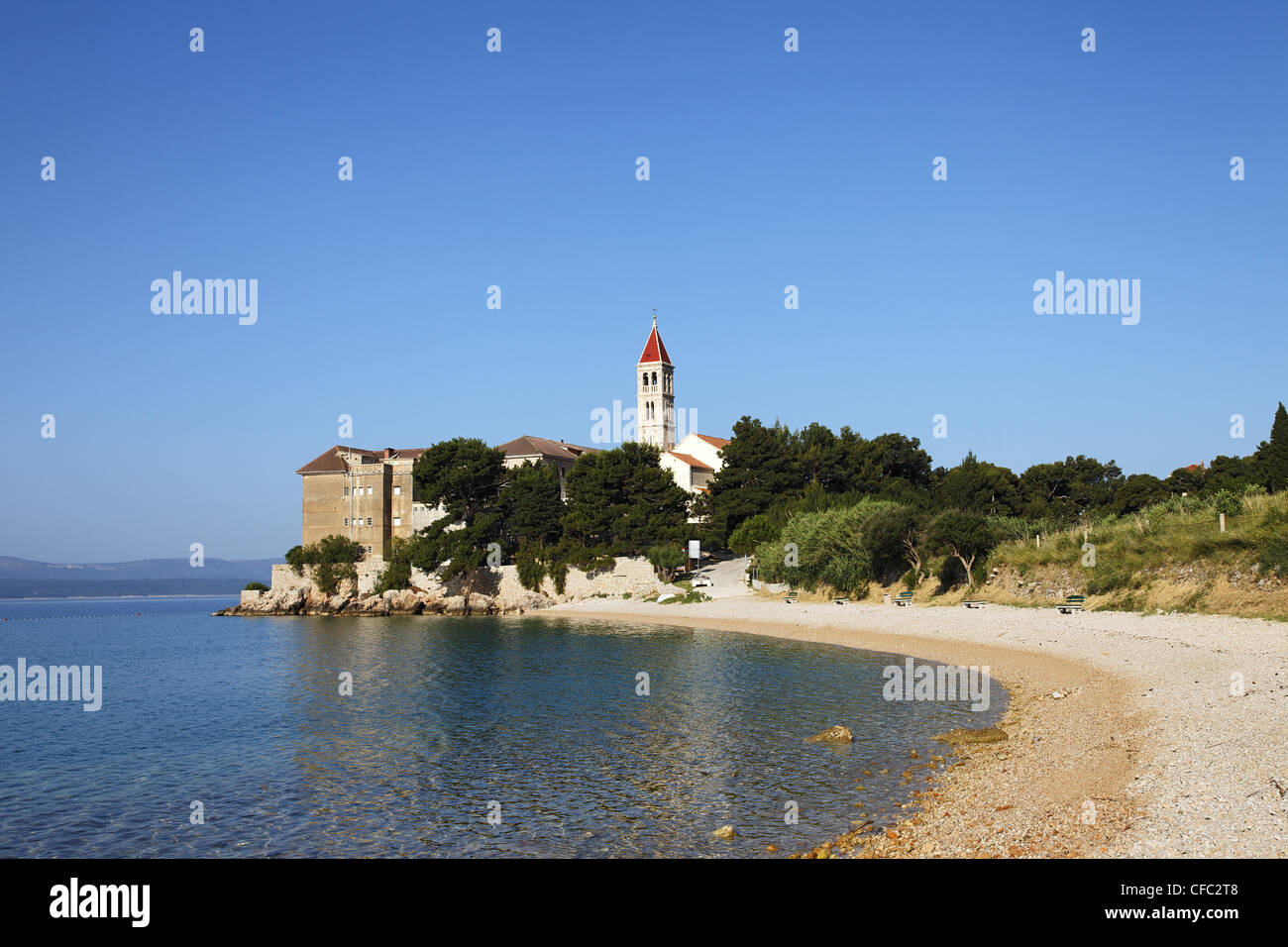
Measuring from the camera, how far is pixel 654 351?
118 metres

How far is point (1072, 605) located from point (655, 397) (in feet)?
270

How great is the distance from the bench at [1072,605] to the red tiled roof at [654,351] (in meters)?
83.5

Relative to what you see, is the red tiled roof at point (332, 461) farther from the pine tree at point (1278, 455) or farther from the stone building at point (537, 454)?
the pine tree at point (1278, 455)

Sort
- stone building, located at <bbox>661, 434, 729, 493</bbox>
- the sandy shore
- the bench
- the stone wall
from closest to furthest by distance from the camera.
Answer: the sandy shore
the bench
the stone wall
stone building, located at <bbox>661, 434, 729, 493</bbox>

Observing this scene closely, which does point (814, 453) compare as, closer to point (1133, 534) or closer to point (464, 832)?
point (1133, 534)

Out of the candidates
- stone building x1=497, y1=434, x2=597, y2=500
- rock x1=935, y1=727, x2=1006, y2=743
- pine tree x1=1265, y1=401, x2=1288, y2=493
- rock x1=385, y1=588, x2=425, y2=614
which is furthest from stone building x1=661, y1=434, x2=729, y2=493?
rock x1=935, y1=727, x2=1006, y2=743

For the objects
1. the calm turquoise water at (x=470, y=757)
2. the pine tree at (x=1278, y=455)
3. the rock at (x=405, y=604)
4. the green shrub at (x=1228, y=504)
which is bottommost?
the rock at (x=405, y=604)

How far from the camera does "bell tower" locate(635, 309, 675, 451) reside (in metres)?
115

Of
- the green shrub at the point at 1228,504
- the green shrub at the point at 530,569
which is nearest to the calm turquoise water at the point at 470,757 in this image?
the green shrub at the point at 1228,504

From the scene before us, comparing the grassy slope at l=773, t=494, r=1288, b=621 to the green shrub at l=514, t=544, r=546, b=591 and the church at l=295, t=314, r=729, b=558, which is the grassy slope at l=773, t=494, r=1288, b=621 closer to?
the green shrub at l=514, t=544, r=546, b=591

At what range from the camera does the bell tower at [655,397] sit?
115438 mm

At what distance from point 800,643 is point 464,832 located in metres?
29.2

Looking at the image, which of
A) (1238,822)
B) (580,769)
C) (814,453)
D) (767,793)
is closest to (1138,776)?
(1238,822)

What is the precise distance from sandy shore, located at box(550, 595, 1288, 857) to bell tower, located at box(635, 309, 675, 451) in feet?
273
